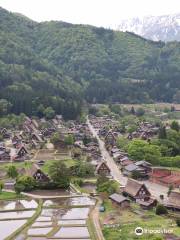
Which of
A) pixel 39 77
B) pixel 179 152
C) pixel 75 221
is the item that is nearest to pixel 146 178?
pixel 179 152

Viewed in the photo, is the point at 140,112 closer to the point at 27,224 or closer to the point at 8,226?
the point at 27,224

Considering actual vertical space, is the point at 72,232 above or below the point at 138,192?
below

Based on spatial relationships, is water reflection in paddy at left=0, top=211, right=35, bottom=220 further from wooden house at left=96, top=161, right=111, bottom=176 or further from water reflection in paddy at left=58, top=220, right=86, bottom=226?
wooden house at left=96, top=161, right=111, bottom=176

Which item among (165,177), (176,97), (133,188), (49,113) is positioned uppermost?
(176,97)

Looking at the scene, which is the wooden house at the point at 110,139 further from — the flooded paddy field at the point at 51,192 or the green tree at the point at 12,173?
the flooded paddy field at the point at 51,192

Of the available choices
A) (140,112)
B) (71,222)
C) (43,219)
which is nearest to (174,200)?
(71,222)

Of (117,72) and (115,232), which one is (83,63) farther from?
(115,232)
